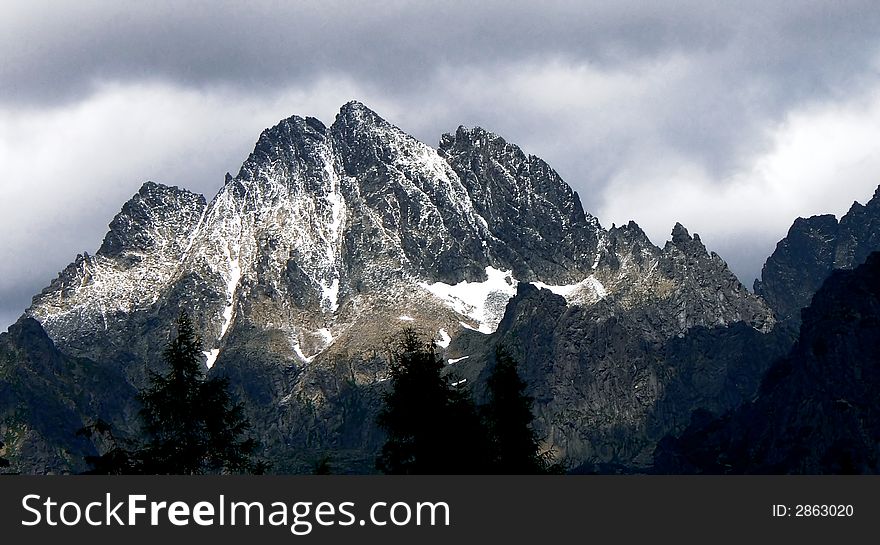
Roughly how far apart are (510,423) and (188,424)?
3013cm

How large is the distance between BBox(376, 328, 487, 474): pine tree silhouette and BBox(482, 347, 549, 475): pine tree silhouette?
9335 millimetres

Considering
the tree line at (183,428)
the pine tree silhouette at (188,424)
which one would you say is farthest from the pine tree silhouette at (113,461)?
the pine tree silhouette at (188,424)

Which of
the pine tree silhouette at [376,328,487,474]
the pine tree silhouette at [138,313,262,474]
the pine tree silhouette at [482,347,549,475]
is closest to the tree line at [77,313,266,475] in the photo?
the pine tree silhouette at [138,313,262,474]

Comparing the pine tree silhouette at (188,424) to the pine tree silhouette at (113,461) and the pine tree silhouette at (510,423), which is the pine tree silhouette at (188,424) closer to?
the pine tree silhouette at (113,461)

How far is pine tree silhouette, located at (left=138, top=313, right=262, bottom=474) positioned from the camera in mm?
64438

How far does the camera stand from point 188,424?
214 ft

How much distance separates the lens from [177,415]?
6506 cm

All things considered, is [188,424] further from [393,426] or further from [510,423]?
[510,423]

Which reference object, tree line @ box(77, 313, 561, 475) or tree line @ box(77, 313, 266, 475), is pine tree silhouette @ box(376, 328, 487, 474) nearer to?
tree line @ box(77, 313, 561, 475)
